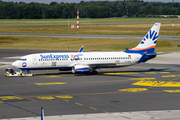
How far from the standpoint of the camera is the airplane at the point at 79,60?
54594mm

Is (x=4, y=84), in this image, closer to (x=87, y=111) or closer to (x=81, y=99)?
(x=81, y=99)

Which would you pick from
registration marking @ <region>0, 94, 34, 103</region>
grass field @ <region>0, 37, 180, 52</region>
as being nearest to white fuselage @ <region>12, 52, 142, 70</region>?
registration marking @ <region>0, 94, 34, 103</region>

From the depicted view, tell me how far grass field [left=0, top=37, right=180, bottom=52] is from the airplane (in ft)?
120

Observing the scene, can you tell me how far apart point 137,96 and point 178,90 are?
7925 millimetres

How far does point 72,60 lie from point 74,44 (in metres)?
53.1

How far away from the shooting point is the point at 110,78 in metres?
54.2

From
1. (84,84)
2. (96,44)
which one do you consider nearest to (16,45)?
(96,44)

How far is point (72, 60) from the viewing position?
56.1 metres

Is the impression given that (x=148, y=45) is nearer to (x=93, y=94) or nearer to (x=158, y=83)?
(x=158, y=83)

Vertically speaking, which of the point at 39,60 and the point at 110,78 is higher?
the point at 39,60

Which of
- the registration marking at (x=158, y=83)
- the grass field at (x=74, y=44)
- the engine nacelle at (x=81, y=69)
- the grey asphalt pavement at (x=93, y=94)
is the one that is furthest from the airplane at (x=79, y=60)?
the grass field at (x=74, y=44)

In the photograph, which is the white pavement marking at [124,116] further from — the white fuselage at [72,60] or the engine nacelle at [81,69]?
the white fuselage at [72,60]

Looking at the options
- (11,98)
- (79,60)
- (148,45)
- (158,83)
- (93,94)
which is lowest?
(158,83)

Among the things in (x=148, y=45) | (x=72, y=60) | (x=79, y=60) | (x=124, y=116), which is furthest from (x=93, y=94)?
(x=148, y=45)
